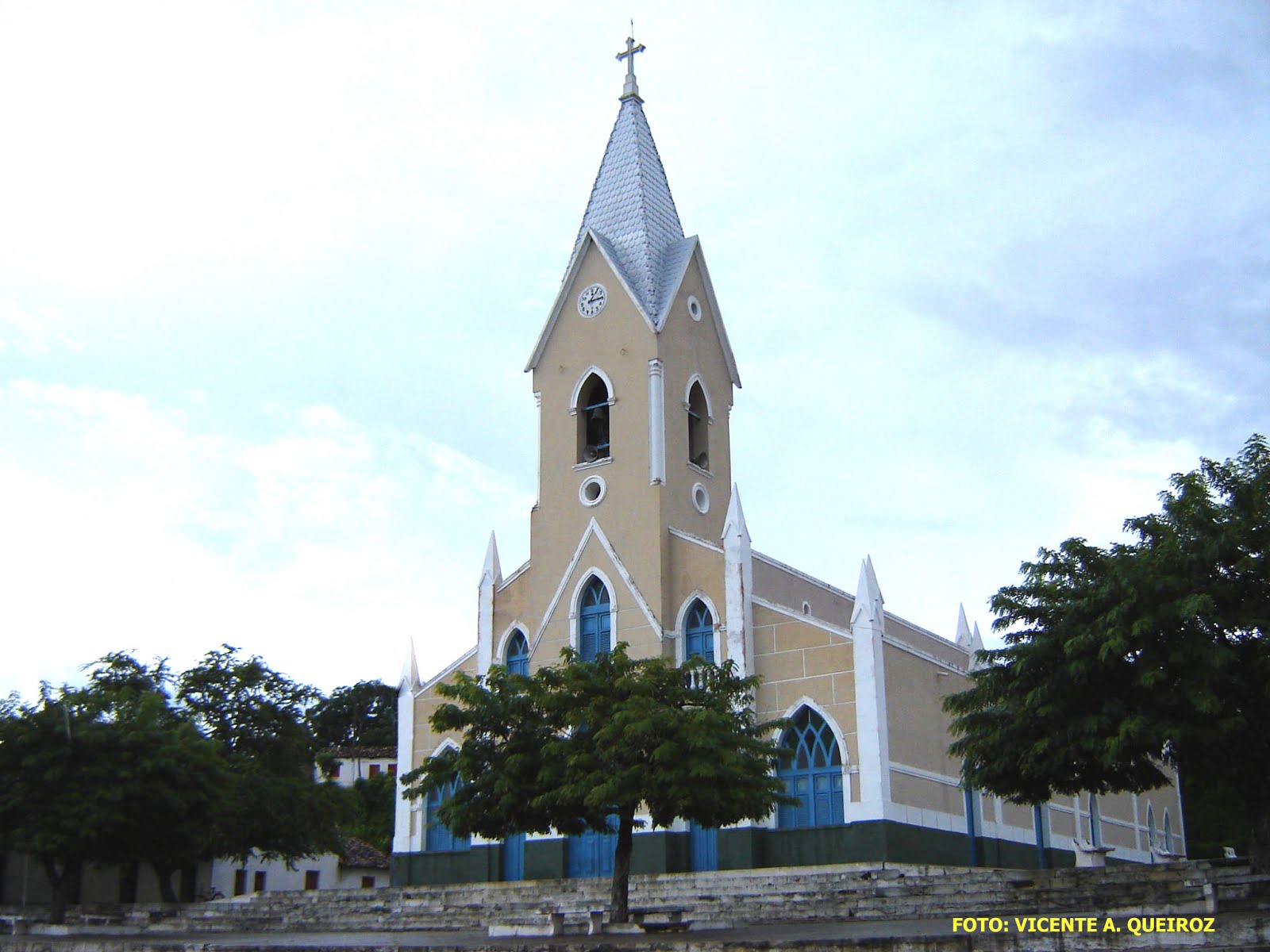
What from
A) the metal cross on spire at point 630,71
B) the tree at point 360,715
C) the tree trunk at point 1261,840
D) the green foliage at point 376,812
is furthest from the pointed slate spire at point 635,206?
the tree at point 360,715

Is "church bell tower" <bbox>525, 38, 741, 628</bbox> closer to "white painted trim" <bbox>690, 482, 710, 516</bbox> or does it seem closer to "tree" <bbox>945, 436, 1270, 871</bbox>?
"white painted trim" <bbox>690, 482, 710, 516</bbox>

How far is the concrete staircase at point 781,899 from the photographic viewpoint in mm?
18203

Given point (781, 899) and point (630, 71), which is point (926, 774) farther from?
point (630, 71)

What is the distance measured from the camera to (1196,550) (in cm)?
1992

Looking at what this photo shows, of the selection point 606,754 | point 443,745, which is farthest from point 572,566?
point 606,754

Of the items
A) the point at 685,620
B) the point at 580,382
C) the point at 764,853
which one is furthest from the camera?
the point at 580,382

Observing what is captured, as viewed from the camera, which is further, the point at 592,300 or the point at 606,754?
the point at 592,300

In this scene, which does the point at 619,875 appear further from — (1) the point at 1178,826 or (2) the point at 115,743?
(1) the point at 1178,826

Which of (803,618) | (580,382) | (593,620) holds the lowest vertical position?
(803,618)

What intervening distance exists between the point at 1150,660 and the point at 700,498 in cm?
1648

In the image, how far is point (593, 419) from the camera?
3606 cm

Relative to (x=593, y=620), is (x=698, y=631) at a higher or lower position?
lower

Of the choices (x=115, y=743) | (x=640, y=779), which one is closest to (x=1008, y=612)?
(x=640, y=779)

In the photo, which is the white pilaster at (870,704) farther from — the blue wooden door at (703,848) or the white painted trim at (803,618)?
the blue wooden door at (703,848)
